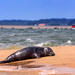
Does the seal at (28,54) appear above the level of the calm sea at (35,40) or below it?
above

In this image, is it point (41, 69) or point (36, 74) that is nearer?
point (36, 74)

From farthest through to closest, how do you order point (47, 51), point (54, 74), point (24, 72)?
point (47, 51) < point (24, 72) < point (54, 74)

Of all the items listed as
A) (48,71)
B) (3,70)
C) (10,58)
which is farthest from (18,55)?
(48,71)

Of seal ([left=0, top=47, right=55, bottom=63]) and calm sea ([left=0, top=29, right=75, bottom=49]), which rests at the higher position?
seal ([left=0, top=47, right=55, bottom=63])

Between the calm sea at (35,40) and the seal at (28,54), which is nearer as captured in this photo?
the seal at (28,54)

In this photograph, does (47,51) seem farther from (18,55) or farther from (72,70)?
(72,70)

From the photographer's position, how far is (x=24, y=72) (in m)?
5.07

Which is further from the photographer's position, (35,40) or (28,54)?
(35,40)

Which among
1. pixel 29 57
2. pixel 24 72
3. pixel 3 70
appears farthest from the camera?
pixel 29 57

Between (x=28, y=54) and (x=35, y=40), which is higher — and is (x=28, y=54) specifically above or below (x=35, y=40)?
above

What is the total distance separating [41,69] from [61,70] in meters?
0.54

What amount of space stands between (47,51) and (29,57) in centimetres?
94

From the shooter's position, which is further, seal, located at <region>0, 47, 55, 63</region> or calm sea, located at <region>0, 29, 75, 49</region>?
calm sea, located at <region>0, 29, 75, 49</region>

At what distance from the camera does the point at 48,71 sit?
504 centimetres
